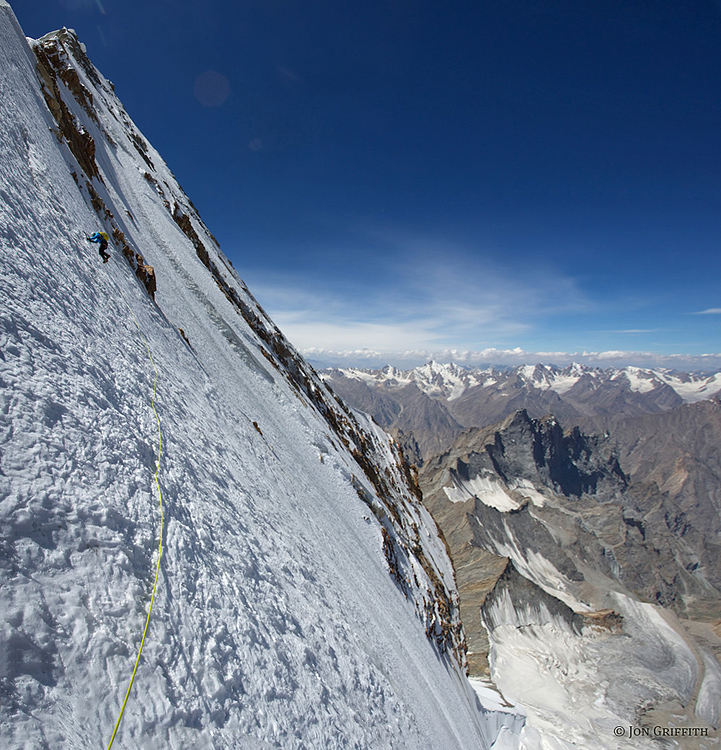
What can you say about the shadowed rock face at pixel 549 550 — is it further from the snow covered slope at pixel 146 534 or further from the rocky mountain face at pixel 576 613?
the snow covered slope at pixel 146 534

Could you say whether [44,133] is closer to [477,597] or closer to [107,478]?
[107,478]

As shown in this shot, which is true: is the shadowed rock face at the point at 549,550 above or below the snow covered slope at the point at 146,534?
below

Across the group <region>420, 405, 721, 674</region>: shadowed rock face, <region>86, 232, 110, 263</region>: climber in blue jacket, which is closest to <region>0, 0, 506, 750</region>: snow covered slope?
<region>86, 232, 110, 263</region>: climber in blue jacket

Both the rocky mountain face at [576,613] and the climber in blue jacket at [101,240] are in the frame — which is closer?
the climber in blue jacket at [101,240]

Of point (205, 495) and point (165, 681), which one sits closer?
point (165, 681)

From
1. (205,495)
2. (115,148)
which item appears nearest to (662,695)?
(205,495)

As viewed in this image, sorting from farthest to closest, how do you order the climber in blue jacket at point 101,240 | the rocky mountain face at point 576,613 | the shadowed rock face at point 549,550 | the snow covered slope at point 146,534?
1. the shadowed rock face at point 549,550
2. the rocky mountain face at point 576,613
3. the climber in blue jacket at point 101,240
4. the snow covered slope at point 146,534

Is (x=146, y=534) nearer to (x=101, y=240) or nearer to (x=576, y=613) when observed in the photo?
(x=101, y=240)

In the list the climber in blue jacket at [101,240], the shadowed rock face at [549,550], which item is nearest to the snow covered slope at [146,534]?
the climber in blue jacket at [101,240]
